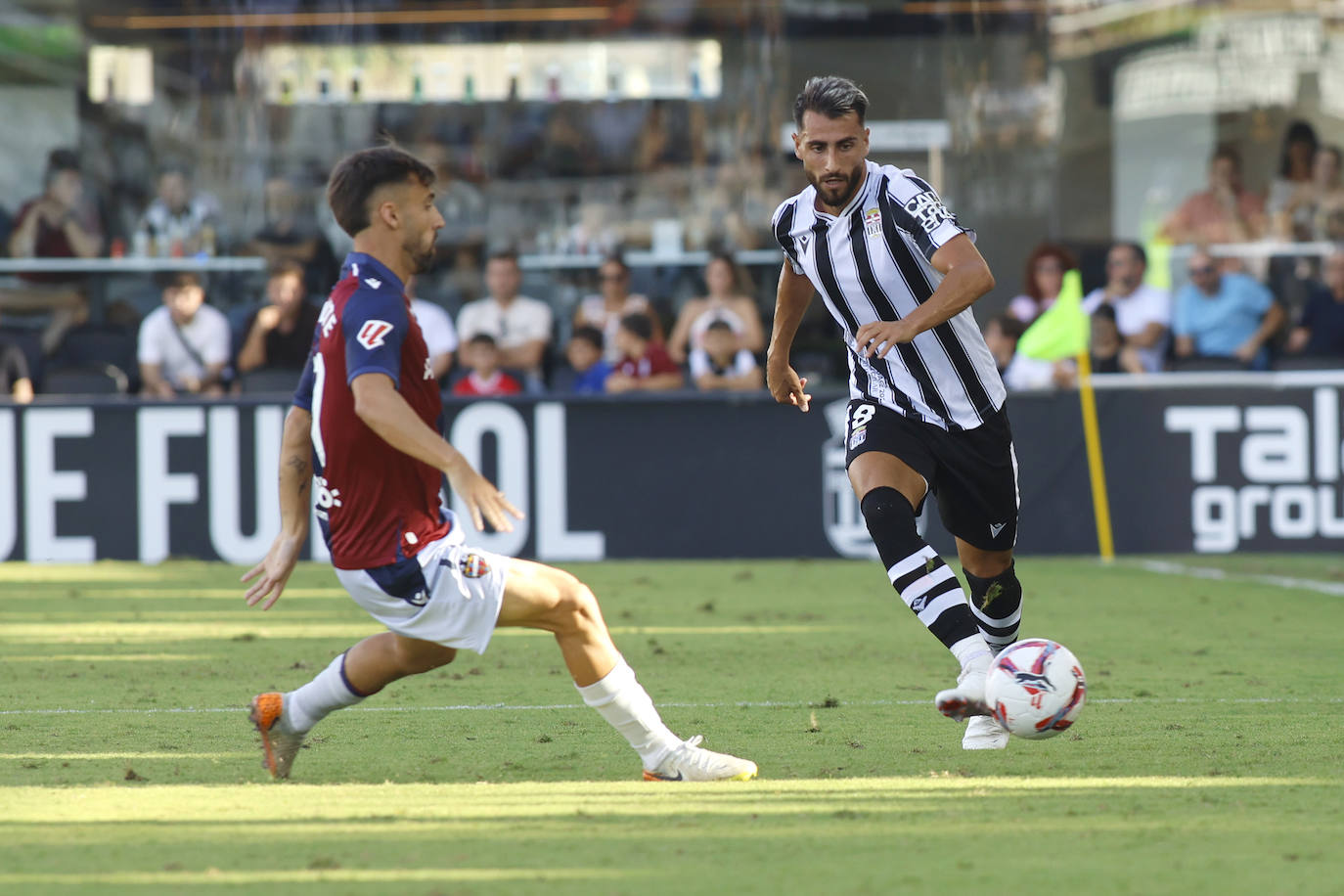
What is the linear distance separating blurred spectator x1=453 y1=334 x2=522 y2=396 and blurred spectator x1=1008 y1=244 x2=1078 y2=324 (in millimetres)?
4128

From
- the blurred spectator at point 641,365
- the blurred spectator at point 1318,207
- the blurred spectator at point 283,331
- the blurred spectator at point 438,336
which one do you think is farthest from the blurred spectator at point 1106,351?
the blurred spectator at point 283,331

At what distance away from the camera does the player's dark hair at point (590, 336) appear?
14.6 m

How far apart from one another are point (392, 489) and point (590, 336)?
9742 millimetres

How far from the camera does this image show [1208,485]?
12.8m

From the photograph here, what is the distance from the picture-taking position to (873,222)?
6105 mm

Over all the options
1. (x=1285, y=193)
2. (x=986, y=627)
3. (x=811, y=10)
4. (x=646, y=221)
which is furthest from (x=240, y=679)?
(x=1285, y=193)

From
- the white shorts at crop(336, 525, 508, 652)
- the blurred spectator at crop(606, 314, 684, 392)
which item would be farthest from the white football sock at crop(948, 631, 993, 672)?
the blurred spectator at crop(606, 314, 684, 392)

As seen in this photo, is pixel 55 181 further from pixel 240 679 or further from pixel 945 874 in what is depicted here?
pixel 945 874

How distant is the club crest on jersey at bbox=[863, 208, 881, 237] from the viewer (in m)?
6.10

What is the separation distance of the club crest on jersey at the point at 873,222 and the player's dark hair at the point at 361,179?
1.73 metres

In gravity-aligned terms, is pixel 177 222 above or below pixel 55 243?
above

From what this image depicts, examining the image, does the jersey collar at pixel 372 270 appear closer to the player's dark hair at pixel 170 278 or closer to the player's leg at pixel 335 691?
the player's leg at pixel 335 691

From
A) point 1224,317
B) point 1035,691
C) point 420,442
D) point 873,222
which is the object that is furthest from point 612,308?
point 420,442

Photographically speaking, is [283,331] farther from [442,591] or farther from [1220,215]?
[442,591]
